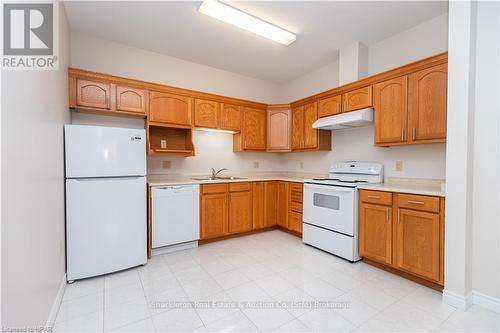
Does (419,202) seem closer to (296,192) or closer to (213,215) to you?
(296,192)

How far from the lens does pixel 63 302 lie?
75.5 inches

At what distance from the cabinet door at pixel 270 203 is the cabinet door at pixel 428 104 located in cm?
204

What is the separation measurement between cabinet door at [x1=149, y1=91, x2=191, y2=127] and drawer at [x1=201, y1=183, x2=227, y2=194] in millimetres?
910

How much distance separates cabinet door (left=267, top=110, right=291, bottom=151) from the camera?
404cm

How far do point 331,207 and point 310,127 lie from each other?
1.33 m

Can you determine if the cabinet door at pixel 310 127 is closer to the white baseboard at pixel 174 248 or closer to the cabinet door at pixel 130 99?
the white baseboard at pixel 174 248

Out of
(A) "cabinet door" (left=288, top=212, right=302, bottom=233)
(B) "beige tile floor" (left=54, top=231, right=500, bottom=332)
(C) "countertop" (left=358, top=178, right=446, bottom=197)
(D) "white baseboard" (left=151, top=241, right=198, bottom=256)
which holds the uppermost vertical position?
(C) "countertop" (left=358, top=178, right=446, bottom=197)

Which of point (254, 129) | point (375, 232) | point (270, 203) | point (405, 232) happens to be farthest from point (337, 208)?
point (254, 129)

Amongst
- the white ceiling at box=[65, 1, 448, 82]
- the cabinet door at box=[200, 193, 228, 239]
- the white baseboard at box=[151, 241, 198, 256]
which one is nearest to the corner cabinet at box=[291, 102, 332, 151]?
the white ceiling at box=[65, 1, 448, 82]

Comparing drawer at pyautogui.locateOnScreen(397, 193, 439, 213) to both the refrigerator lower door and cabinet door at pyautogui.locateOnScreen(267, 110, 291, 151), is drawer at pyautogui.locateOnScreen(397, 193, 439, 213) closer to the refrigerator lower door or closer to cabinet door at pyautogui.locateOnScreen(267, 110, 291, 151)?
cabinet door at pyautogui.locateOnScreen(267, 110, 291, 151)

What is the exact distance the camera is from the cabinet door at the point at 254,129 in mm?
3904

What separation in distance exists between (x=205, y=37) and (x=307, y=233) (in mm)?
2902

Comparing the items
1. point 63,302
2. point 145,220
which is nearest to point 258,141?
point 145,220

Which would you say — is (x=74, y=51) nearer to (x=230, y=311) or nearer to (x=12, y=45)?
(x=12, y=45)
